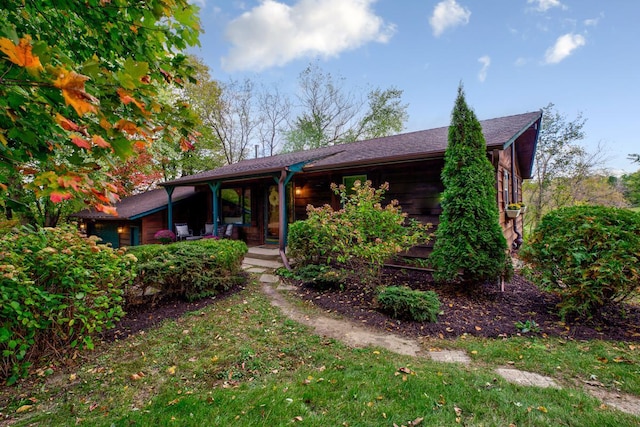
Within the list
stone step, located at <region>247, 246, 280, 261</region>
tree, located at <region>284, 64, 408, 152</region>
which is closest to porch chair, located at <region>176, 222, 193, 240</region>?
stone step, located at <region>247, 246, 280, 261</region>

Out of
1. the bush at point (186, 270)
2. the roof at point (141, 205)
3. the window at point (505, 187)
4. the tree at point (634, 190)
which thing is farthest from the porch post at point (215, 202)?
the tree at point (634, 190)

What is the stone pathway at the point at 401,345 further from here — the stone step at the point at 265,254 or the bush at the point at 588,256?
the stone step at the point at 265,254

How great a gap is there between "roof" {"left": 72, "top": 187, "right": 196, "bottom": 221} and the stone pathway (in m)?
8.94

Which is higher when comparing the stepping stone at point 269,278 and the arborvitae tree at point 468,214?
the arborvitae tree at point 468,214

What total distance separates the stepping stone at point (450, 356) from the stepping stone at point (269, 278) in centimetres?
368

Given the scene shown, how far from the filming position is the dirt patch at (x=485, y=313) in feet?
12.0

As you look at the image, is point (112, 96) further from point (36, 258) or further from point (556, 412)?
point (556, 412)

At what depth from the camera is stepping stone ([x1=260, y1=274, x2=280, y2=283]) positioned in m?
6.05

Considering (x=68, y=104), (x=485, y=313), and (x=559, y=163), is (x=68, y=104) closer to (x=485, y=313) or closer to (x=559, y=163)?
(x=485, y=313)

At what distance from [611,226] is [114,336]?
6836 mm

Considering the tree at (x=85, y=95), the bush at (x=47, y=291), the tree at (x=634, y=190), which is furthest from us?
the tree at (x=634, y=190)

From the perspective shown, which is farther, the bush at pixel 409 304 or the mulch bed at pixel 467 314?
the bush at pixel 409 304

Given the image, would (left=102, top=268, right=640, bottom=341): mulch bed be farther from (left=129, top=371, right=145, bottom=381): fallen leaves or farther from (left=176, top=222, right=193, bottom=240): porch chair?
(left=176, top=222, right=193, bottom=240): porch chair

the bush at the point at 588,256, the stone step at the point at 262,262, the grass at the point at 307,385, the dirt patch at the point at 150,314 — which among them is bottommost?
the grass at the point at 307,385
